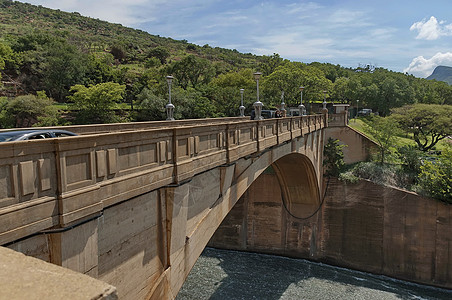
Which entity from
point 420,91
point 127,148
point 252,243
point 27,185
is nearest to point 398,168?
point 252,243

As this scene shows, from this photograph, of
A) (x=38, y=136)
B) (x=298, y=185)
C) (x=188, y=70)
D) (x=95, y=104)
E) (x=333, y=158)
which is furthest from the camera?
(x=188, y=70)

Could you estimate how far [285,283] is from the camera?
27047 millimetres

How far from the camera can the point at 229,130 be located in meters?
11.1

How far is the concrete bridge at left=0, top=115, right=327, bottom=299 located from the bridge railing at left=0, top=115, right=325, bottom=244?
0.05 ft

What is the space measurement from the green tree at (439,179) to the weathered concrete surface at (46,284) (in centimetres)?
3054

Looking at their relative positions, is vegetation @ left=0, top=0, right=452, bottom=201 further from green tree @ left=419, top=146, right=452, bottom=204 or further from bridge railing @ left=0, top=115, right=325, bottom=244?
bridge railing @ left=0, top=115, right=325, bottom=244

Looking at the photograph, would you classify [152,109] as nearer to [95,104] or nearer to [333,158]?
[95,104]

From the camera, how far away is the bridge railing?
446 cm

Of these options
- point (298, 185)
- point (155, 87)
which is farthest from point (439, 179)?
point (155, 87)

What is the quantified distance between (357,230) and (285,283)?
27.3 feet

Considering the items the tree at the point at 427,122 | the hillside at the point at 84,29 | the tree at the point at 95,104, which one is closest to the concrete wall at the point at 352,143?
the tree at the point at 427,122

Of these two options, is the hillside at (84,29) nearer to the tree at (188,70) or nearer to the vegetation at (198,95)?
the vegetation at (198,95)

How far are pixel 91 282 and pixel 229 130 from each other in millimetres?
8976

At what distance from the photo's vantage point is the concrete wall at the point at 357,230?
89.5 feet
